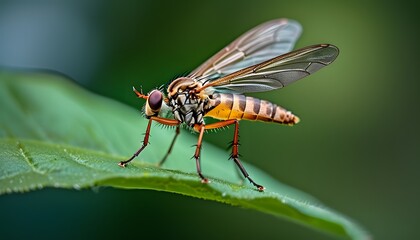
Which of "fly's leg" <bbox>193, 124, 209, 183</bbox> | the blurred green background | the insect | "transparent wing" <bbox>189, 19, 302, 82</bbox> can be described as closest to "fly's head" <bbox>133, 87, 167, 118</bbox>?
the insect

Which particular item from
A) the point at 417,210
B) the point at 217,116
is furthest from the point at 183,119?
the point at 417,210

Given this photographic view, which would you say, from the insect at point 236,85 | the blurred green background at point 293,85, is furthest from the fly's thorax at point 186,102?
the blurred green background at point 293,85

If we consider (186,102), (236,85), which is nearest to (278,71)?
(236,85)

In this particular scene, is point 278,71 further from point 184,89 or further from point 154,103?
point 154,103

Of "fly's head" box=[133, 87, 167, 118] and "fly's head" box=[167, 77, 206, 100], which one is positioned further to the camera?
"fly's head" box=[167, 77, 206, 100]

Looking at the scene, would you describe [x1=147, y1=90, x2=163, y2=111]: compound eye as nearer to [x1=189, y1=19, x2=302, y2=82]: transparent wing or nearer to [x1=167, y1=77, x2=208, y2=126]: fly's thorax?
[x1=167, y1=77, x2=208, y2=126]: fly's thorax
